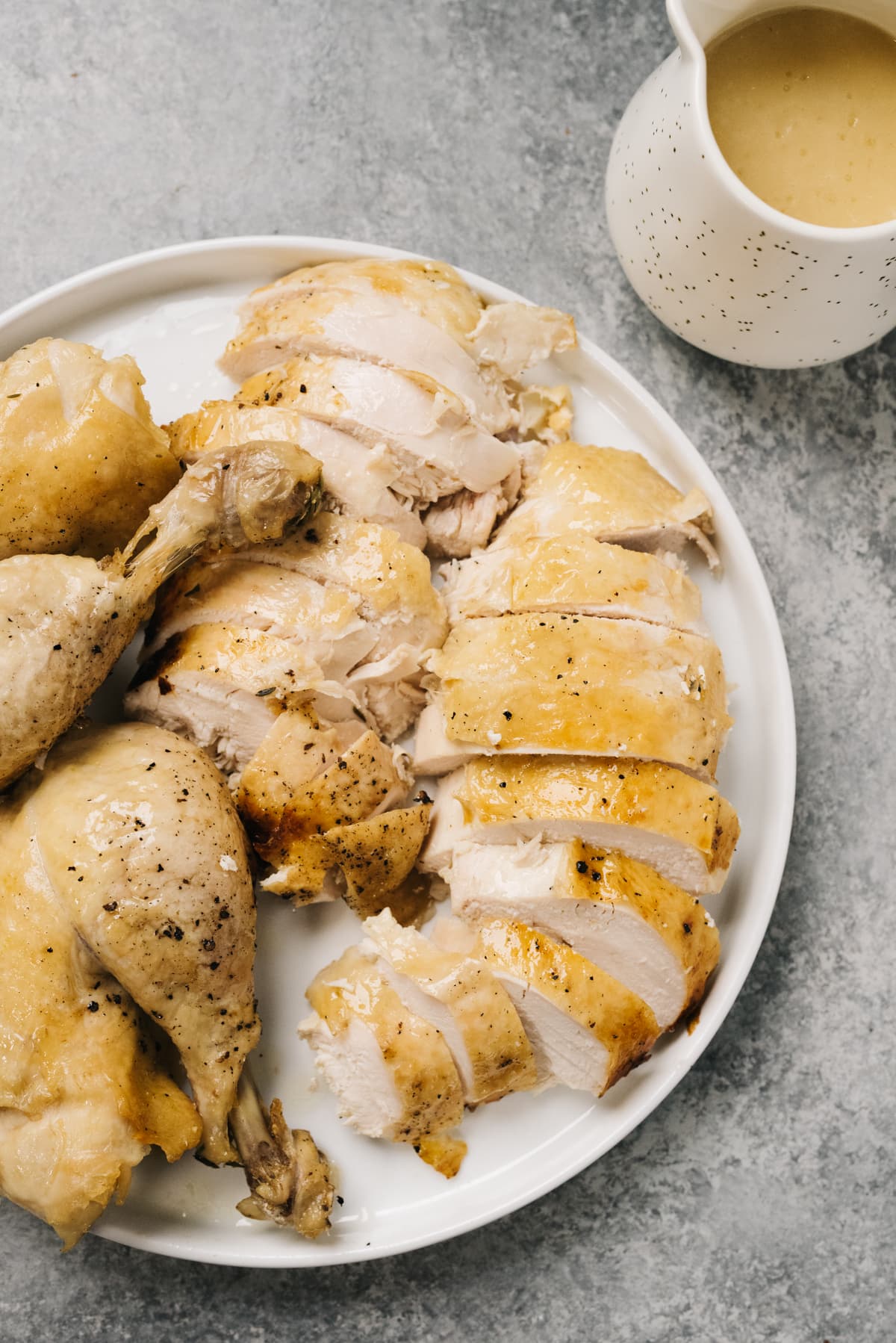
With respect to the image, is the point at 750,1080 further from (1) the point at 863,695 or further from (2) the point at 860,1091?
(1) the point at 863,695

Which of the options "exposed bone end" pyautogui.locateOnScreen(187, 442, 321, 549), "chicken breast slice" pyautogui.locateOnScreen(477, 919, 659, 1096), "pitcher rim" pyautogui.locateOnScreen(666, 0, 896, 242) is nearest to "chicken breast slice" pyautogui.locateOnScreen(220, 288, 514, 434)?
"exposed bone end" pyautogui.locateOnScreen(187, 442, 321, 549)

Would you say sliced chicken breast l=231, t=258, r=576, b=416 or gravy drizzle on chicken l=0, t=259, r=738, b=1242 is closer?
gravy drizzle on chicken l=0, t=259, r=738, b=1242

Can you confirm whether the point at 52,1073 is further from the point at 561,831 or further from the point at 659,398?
the point at 659,398

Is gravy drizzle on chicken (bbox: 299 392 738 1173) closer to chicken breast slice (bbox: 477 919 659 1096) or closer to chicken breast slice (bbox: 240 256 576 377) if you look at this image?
chicken breast slice (bbox: 477 919 659 1096)

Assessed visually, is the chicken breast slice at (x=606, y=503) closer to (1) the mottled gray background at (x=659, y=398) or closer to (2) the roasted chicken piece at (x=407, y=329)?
(2) the roasted chicken piece at (x=407, y=329)

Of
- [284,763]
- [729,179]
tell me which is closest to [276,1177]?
[284,763]

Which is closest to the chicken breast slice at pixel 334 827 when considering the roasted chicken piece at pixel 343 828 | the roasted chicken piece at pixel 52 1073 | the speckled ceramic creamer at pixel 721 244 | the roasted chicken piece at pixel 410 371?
the roasted chicken piece at pixel 343 828
